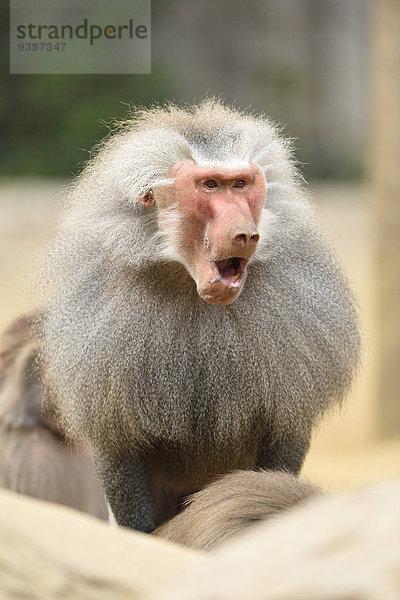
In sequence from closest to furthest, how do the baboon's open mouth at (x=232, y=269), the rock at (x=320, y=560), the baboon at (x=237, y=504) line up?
the rock at (x=320, y=560) < the baboon at (x=237, y=504) < the baboon's open mouth at (x=232, y=269)

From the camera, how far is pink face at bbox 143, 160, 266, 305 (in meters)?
2.55

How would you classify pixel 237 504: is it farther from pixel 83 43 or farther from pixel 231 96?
pixel 231 96

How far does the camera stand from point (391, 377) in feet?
19.3

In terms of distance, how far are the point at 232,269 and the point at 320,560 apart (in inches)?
61.4

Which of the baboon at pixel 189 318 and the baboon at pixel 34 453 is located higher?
the baboon at pixel 189 318

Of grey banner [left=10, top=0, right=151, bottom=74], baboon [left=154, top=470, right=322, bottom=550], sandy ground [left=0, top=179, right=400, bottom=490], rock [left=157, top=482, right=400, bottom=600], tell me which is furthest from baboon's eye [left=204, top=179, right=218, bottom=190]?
grey banner [left=10, top=0, right=151, bottom=74]

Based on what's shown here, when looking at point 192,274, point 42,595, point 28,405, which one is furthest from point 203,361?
point 42,595

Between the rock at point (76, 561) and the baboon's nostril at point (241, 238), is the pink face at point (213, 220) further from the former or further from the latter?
the rock at point (76, 561)

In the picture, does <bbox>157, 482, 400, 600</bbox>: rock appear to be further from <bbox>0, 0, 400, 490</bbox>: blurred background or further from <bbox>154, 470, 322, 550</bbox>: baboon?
<bbox>0, 0, 400, 490</bbox>: blurred background

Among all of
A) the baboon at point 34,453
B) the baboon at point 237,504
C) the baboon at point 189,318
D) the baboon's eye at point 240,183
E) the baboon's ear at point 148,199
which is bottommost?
the baboon at point 34,453

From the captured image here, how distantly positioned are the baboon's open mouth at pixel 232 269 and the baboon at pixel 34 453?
120 centimetres

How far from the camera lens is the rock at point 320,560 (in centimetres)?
109

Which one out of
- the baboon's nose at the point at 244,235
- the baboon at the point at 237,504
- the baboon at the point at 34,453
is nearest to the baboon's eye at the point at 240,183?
the baboon's nose at the point at 244,235

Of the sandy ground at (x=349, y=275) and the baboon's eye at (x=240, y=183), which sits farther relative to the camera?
the sandy ground at (x=349, y=275)
